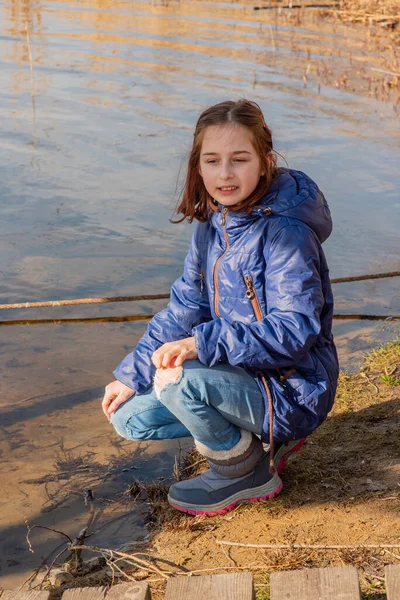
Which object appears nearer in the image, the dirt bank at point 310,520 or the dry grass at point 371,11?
the dirt bank at point 310,520

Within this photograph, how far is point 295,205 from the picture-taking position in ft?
9.20

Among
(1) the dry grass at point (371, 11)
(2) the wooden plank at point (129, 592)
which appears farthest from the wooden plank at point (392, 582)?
(1) the dry grass at point (371, 11)

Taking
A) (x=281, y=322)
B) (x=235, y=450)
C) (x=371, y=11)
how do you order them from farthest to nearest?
(x=371, y=11) < (x=235, y=450) < (x=281, y=322)

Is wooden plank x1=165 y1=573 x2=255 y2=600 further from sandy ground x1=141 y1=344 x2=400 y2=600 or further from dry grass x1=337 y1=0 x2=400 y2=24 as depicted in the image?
dry grass x1=337 y1=0 x2=400 y2=24

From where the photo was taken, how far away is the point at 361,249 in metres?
6.32

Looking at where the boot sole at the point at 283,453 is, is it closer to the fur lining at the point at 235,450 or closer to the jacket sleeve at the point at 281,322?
the fur lining at the point at 235,450

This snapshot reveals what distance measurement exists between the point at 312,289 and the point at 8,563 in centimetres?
150

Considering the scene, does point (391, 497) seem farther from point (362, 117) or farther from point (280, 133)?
point (362, 117)

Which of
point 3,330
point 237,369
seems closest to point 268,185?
point 237,369

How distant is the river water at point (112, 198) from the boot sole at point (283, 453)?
1.92 feet

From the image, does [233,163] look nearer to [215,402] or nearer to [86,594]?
[215,402]

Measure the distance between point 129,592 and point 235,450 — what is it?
844mm

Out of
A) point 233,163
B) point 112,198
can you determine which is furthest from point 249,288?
point 112,198

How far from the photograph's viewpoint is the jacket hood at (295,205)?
280cm
